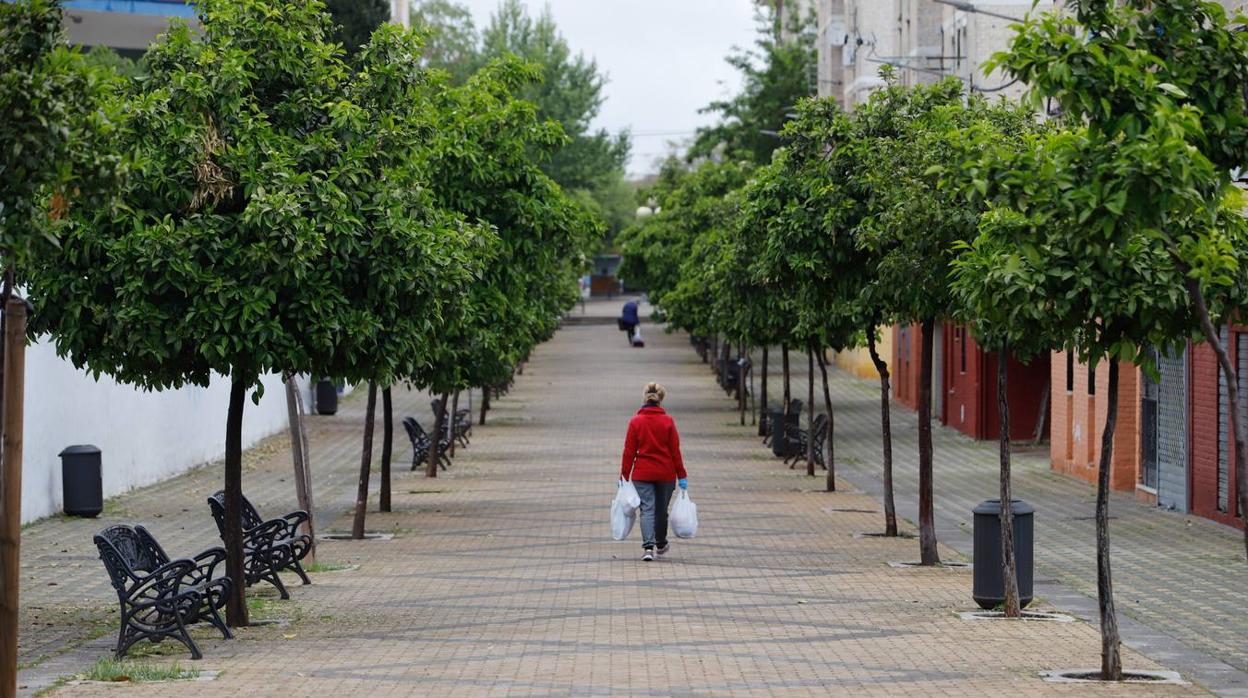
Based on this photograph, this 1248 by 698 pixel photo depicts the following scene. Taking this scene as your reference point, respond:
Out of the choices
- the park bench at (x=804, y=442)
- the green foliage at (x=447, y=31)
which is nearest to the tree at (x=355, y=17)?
the park bench at (x=804, y=442)

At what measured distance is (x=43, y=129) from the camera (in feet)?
28.3

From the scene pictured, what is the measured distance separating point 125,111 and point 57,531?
9.62m

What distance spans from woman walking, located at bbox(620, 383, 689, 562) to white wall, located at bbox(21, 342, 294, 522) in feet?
21.3

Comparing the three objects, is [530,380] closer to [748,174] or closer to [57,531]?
[748,174]

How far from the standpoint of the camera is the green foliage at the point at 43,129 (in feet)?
28.2

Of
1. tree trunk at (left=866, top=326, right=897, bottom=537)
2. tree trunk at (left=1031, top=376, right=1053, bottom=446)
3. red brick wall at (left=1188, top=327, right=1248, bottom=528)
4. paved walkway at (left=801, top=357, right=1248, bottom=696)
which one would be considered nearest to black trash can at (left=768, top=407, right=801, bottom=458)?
paved walkway at (left=801, top=357, right=1248, bottom=696)

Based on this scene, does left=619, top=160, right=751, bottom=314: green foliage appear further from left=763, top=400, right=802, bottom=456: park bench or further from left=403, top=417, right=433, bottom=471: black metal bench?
left=403, top=417, right=433, bottom=471: black metal bench

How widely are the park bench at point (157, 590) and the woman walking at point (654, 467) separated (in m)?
6.01

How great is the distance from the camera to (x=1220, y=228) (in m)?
10.5

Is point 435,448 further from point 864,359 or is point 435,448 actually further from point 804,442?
point 864,359

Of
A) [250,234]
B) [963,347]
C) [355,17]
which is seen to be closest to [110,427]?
[250,234]

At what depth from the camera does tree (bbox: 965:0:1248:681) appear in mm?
9227

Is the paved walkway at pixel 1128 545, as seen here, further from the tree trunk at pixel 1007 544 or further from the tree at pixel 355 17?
the tree at pixel 355 17

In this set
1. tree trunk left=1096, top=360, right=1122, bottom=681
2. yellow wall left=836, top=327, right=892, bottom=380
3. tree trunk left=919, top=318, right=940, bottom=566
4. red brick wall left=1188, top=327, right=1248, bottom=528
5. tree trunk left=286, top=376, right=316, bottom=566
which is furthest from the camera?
yellow wall left=836, top=327, right=892, bottom=380
